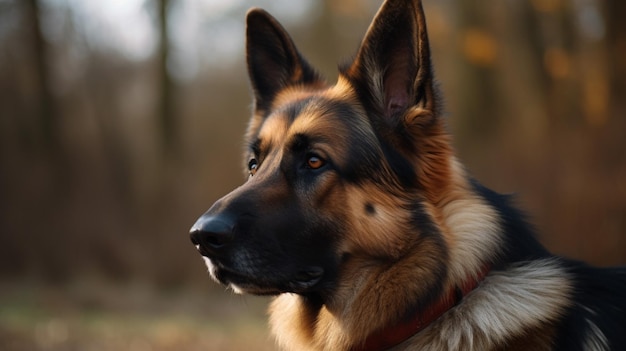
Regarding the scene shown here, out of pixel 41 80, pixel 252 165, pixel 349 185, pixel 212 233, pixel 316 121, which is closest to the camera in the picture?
pixel 212 233

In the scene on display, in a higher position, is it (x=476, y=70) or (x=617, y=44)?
(x=617, y=44)

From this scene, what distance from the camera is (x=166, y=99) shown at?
1722 centimetres

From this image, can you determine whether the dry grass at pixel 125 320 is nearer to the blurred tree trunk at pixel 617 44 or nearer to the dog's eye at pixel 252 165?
the dog's eye at pixel 252 165

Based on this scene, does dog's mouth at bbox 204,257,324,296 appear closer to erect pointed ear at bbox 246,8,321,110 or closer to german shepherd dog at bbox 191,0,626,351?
german shepherd dog at bbox 191,0,626,351

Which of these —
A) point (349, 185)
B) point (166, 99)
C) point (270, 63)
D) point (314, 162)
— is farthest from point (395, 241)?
point (166, 99)

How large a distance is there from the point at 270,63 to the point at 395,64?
130cm

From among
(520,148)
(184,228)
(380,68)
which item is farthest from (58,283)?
(380,68)

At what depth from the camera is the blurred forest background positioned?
42.0 ft

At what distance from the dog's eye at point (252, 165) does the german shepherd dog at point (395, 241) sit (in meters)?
0.29

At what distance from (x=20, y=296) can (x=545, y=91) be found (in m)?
12.2

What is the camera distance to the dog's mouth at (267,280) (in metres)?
3.47

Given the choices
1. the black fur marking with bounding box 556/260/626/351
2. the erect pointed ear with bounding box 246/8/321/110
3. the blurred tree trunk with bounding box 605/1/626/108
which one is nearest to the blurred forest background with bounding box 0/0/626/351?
the blurred tree trunk with bounding box 605/1/626/108

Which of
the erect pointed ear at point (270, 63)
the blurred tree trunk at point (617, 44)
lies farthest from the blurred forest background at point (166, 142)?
the erect pointed ear at point (270, 63)

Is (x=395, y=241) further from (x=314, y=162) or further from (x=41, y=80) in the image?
(x=41, y=80)
